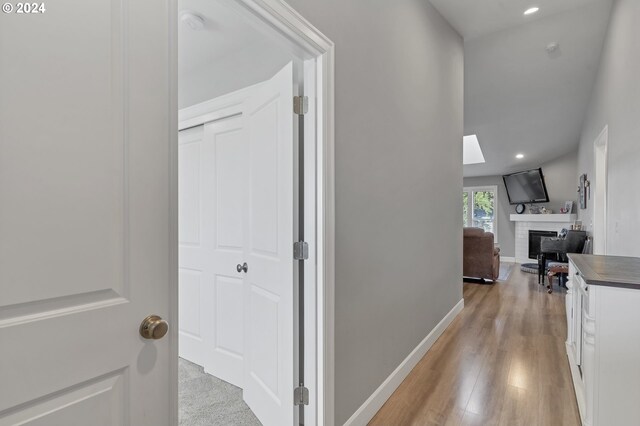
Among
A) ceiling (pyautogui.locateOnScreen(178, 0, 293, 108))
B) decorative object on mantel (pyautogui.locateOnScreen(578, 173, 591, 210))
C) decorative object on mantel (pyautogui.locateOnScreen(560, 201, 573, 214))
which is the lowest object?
decorative object on mantel (pyautogui.locateOnScreen(560, 201, 573, 214))

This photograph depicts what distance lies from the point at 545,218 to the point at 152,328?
9222 mm

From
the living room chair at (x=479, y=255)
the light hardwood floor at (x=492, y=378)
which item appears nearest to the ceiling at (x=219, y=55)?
the light hardwood floor at (x=492, y=378)

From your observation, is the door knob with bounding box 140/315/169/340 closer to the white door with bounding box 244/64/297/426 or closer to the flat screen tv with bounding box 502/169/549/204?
the white door with bounding box 244/64/297/426

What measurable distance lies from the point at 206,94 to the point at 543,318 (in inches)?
168

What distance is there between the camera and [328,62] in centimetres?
162

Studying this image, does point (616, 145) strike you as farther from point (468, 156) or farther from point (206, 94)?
point (468, 156)

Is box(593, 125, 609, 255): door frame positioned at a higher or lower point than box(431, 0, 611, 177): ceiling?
lower

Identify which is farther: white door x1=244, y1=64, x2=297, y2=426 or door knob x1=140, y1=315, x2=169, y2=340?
white door x1=244, y1=64, x2=297, y2=426

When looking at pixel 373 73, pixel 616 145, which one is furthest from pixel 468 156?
pixel 373 73

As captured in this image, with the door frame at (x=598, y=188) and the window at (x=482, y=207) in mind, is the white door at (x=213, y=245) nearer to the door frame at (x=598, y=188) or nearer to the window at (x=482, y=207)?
the door frame at (x=598, y=188)

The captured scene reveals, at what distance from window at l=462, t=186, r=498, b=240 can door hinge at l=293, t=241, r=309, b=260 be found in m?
8.82

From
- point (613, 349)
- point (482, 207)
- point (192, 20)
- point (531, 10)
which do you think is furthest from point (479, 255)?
point (192, 20)

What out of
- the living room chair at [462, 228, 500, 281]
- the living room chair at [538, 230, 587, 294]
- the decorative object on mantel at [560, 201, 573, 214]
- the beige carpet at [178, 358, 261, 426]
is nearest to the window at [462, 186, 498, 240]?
the decorative object on mantel at [560, 201, 573, 214]

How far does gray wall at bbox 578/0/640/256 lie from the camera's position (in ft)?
8.61
